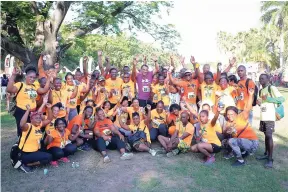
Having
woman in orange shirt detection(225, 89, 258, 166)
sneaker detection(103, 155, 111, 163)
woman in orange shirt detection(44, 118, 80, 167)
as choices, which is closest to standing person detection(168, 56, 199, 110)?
woman in orange shirt detection(225, 89, 258, 166)

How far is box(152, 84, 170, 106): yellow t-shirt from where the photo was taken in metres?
8.09

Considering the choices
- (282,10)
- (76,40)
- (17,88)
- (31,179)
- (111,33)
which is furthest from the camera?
(282,10)

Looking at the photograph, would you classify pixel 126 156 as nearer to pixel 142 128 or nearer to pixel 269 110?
pixel 142 128

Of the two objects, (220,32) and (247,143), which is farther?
(220,32)

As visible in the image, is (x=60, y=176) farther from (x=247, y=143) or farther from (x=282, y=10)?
(x=282, y=10)

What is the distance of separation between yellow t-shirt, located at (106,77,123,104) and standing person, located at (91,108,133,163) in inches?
38.9

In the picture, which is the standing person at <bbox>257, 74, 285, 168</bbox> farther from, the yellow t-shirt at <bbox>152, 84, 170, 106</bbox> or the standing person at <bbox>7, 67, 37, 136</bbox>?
the standing person at <bbox>7, 67, 37, 136</bbox>

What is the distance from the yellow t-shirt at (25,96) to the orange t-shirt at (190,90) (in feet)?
12.3

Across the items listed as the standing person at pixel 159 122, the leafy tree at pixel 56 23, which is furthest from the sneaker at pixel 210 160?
the leafy tree at pixel 56 23

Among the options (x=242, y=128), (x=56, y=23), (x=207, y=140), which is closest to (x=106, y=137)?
(x=207, y=140)

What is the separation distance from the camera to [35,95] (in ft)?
20.6

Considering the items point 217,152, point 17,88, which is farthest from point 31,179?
point 217,152

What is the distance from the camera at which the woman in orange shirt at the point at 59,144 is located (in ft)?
20.3

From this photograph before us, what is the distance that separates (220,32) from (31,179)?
162 ft
